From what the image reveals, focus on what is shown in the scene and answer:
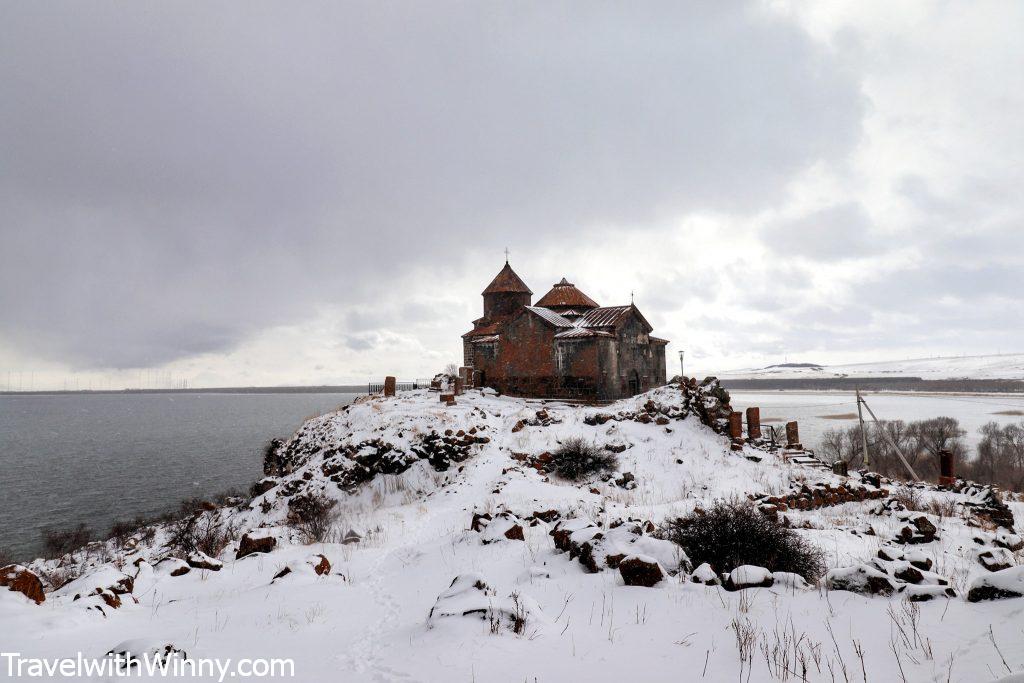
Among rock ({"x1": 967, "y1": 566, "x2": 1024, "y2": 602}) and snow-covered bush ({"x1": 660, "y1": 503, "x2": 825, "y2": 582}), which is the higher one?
rock ({"x1": 967, "y1": 566, "x2": 1024, "y2": 602})

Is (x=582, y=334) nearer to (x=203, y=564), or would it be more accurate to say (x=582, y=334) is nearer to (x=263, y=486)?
(x=263, y=486)

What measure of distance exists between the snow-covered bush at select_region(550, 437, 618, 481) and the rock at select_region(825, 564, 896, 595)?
1116 centimetres

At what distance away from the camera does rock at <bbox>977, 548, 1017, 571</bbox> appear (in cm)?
742

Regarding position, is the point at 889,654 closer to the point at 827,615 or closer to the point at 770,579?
the point at 827,615

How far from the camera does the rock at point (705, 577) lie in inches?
227

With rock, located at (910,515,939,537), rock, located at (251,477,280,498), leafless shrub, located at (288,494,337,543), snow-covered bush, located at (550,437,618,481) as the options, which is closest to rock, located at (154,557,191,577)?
leafless shrub, located at (288,494,337,543)

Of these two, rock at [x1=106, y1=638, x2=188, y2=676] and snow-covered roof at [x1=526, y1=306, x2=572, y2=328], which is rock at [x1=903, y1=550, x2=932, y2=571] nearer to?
rock at [x1=106, y1=638, x2=188, y2=676]

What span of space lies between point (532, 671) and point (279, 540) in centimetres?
957

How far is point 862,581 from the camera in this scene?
539cm

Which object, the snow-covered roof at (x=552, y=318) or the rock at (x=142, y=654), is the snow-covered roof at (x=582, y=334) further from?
the rock at (x=142, y=654)

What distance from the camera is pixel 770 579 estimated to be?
562 cm

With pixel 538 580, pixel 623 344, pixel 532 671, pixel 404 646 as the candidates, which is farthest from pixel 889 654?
pixel 623 344

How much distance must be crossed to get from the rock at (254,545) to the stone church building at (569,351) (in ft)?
66.8

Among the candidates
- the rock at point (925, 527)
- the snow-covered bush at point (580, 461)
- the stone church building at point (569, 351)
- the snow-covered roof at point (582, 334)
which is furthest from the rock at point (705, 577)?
the snow-covered roof at point (582, 334)
